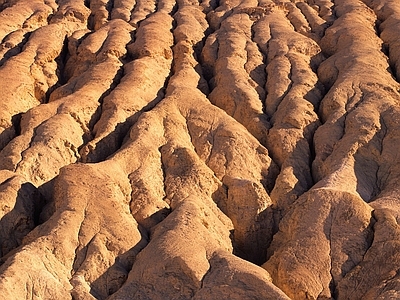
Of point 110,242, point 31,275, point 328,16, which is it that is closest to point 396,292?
point 110,242

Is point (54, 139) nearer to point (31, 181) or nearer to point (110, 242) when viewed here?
point (31, 181)

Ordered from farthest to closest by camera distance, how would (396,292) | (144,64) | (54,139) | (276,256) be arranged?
(144,64)
(54,139)
(276,256)
(396,292)

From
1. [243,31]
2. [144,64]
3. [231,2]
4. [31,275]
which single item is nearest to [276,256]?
[31,275]

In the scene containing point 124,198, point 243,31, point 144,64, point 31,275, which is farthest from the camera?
point 243,31

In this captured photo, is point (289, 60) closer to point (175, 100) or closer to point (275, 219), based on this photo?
point (175, 100)

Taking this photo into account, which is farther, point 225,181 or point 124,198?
point 225,181

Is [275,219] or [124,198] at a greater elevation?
[124,198]
